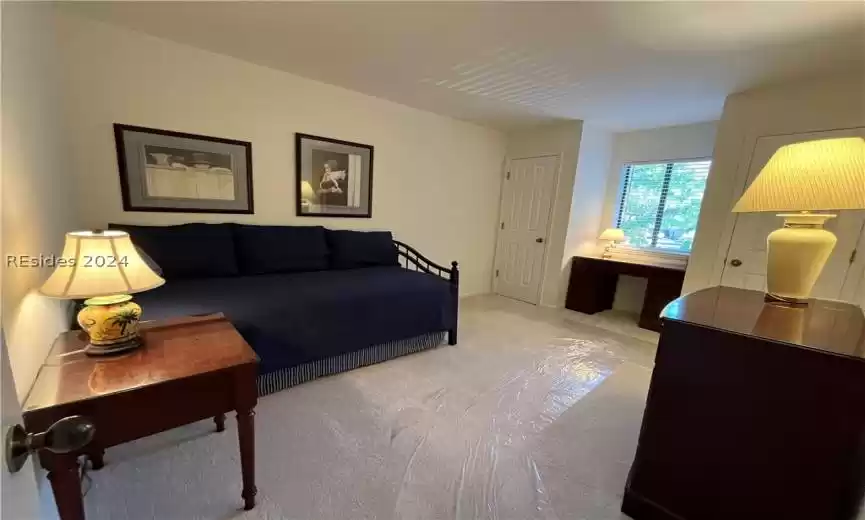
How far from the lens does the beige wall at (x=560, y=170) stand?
3.85m

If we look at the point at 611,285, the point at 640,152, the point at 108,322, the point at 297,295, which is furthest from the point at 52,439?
the point at 640,152

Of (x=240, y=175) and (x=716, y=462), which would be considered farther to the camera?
(x=240, y=175)

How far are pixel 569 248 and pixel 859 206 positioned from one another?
2.88m

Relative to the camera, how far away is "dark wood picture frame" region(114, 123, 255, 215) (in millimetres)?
2264

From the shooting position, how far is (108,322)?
1.18 metres

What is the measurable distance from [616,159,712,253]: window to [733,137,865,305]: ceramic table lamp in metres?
2.43

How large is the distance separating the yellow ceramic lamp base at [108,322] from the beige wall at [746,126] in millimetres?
3881

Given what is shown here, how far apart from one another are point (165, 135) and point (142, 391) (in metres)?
2.10

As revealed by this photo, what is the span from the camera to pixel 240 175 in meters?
2.73

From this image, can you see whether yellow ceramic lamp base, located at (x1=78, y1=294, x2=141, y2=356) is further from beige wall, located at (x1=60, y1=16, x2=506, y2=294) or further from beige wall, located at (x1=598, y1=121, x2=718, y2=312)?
beige wall, located at (x1=598, y1=121, x2=718, y2=312)

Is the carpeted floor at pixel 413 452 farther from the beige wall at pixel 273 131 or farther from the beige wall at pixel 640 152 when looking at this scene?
the beige wall at pixel 640 152

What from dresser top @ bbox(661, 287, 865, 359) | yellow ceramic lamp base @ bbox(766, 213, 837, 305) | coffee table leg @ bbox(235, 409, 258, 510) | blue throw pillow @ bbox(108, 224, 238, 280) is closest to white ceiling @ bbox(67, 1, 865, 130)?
yellow ceramic lamp base @ bbox(766, 213, 837, 305)

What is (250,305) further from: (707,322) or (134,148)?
(707,322)

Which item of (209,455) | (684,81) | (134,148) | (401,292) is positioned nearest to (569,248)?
(684,81)
